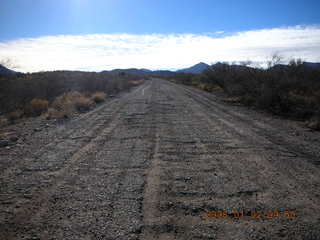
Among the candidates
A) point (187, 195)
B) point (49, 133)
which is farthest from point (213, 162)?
point (49, 133)

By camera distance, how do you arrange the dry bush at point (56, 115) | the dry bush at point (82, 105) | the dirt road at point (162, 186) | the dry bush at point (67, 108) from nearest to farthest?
the dirt road at point (162, 186), the dry bush at point (56, 115), the dry bush at point (67, 108), the dry bush at point (82, 105)

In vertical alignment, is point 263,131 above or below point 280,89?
below

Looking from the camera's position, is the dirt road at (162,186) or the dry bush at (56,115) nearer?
the dirt road at (162,186)

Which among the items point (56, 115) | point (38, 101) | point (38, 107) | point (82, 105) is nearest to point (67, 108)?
point (56, 115)

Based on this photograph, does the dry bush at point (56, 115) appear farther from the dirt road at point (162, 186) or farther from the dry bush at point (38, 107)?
the dirt road at point (162, 186)

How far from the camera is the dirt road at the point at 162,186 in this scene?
3.57 metres

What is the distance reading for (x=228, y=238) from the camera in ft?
10.9

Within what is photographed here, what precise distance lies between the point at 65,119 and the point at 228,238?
10.7 meters

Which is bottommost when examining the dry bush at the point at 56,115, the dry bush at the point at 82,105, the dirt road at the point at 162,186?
the dirt road at the point at 162,186

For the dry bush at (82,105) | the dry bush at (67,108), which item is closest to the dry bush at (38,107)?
the dry bush at (67,108)

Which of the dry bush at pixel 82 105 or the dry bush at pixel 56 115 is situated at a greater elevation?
the dry bush at pixel 82 105

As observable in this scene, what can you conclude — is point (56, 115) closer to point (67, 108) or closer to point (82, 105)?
point (67, 108)

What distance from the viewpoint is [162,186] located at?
488 cm

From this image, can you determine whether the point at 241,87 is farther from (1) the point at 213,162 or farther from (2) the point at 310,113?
(1) the point at 213,162
